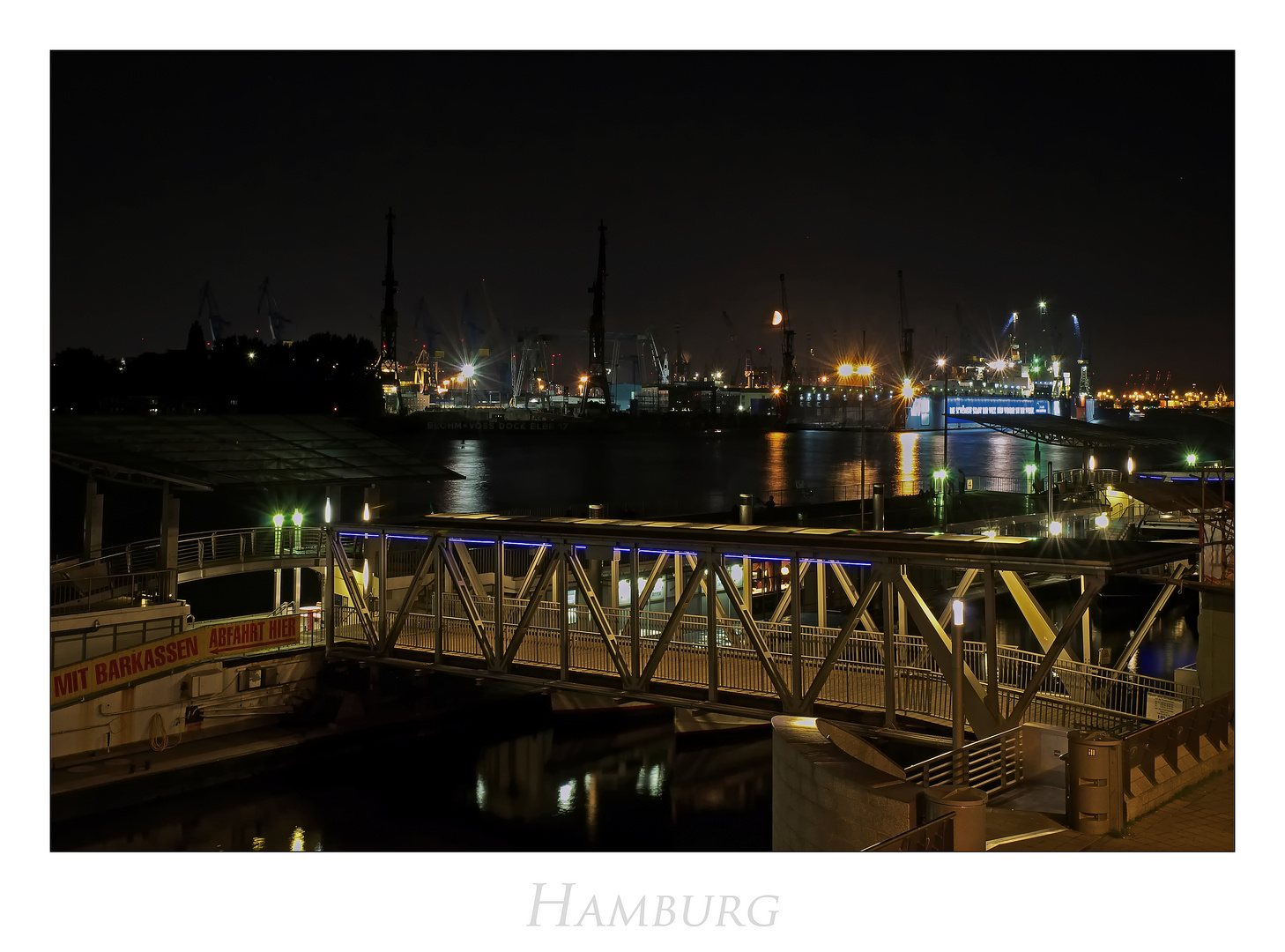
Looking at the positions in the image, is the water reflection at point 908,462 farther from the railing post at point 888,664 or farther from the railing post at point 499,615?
the railing post at point 888,664

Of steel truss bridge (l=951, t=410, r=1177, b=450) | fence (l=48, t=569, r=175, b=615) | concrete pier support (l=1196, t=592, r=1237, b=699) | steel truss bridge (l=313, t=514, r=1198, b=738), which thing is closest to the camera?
steel truss bridge (l=313, t=514, r=1198, b=738)

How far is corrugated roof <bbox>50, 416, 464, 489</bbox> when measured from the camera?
20.0m

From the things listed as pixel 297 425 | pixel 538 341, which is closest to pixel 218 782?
pixel 297 425

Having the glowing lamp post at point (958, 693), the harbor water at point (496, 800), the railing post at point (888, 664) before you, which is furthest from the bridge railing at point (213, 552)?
the glowing lamp post at point (958, 693)

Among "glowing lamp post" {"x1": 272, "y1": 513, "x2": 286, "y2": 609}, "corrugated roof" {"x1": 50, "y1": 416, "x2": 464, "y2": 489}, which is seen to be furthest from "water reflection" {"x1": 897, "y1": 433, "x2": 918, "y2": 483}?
"glowing lamp post" {"x1": 272, "y1": 513, "x2": 286, "y2": 609}

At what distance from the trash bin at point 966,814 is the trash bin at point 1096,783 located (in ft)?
3.26

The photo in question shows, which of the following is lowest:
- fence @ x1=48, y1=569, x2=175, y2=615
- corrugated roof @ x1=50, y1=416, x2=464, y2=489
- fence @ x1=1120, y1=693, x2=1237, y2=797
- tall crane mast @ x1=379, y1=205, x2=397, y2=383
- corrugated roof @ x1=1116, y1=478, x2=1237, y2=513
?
fence @ x1=1120, y1=693, x2=1237, y2=797

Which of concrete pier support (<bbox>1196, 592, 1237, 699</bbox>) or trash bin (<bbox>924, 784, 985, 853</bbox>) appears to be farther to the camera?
concrete pier support (<bbox>1196, 592, 1237, 699</bbox>)

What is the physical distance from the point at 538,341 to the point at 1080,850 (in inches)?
7574

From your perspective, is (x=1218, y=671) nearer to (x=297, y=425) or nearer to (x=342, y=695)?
(x=342, y=695)

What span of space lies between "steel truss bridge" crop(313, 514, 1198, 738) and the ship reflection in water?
94.1 inches

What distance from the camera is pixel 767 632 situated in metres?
16.0

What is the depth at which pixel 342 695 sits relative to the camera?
1992 centimetres

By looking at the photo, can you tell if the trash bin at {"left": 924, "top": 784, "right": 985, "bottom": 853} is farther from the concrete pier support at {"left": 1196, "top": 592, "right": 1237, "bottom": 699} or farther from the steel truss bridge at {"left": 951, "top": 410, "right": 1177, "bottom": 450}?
the steel truss bridge at {"left": 951, "top": 410, "right": 1177, "bottom": 450}
